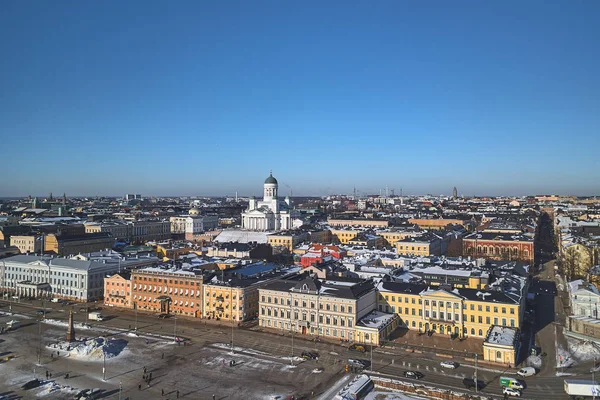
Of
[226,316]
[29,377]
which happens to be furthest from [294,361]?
[29,377]

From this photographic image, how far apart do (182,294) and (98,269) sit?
59.6 ft

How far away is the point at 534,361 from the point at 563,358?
3.01 meters

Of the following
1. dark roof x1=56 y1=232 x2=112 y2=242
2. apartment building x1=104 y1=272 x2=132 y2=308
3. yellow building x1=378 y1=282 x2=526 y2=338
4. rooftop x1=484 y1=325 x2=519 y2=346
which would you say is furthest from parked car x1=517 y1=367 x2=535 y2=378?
dark roof x1=56 y1=232 x2=112 y2=242

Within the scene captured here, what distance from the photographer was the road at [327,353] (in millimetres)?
37250

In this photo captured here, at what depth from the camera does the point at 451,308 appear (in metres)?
50.2

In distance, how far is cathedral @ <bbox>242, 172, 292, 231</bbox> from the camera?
152m

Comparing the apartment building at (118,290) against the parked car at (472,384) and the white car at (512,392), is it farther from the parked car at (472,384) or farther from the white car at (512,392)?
the white car at (512,392)

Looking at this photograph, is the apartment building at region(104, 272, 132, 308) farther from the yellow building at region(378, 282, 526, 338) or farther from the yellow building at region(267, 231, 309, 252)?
the yellow building at region(267, 231, 309, 252)

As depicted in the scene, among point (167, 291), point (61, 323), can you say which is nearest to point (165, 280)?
point (167, 291)

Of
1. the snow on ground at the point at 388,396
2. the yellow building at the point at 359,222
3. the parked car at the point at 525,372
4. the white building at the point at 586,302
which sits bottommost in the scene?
the snow on ground at the point at 388,396

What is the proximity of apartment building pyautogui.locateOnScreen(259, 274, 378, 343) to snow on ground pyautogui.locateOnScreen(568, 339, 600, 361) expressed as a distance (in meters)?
18.1

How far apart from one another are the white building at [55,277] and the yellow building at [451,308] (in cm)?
4264

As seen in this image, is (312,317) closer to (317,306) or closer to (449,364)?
(317,306)

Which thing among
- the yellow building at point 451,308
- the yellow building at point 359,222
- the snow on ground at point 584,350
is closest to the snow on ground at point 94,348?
the yellow building at point 451,308
